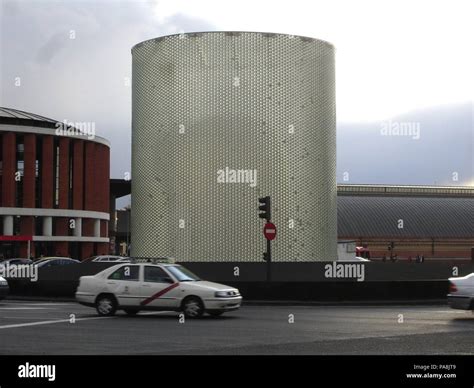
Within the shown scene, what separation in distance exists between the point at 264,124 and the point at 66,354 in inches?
1477

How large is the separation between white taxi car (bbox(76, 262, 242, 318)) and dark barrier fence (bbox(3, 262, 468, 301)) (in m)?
8.02

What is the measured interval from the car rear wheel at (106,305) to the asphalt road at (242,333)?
411mm

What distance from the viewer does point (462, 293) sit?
68.8 feet

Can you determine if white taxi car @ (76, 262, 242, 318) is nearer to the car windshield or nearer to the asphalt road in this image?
the car windshield

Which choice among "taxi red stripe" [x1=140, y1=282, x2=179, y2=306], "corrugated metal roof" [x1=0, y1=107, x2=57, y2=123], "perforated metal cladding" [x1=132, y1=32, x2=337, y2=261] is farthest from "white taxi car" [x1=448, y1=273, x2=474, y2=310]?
"corrugated metal roof" [x1=0, y1=107, x2=57, y2=123]

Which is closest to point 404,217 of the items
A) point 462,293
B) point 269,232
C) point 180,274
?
point 269,232

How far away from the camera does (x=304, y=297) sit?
2881cm

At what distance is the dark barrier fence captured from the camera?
2881 centimetres

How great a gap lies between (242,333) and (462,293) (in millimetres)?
7149

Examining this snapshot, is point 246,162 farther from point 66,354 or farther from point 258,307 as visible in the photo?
point 66,354

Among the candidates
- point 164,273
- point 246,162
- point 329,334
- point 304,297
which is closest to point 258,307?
point 304,297

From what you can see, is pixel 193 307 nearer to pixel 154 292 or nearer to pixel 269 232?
pixel 154 292

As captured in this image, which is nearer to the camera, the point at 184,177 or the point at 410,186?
the point at 184,177

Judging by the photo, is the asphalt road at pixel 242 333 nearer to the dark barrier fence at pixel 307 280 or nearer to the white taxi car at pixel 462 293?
the white taxi car at pixel 462 293
